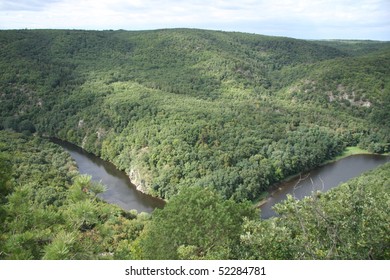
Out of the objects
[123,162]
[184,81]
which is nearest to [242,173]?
[123,162]

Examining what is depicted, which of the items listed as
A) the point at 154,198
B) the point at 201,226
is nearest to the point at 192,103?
the point at 154,198

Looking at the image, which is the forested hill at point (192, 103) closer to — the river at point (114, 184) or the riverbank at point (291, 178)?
the riverbank at point (291, 178)

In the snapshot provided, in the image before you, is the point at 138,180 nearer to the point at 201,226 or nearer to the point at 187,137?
the point at 187,137

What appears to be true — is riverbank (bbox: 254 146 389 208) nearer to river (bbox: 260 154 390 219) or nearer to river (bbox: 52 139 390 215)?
river (bbox: 260 154 390 219)

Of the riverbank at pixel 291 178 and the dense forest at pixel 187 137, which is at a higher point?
the dense forest at pixel 187 137

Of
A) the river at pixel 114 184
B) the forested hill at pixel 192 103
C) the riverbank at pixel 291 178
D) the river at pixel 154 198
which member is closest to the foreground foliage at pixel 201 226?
the river at pixel 154 198
